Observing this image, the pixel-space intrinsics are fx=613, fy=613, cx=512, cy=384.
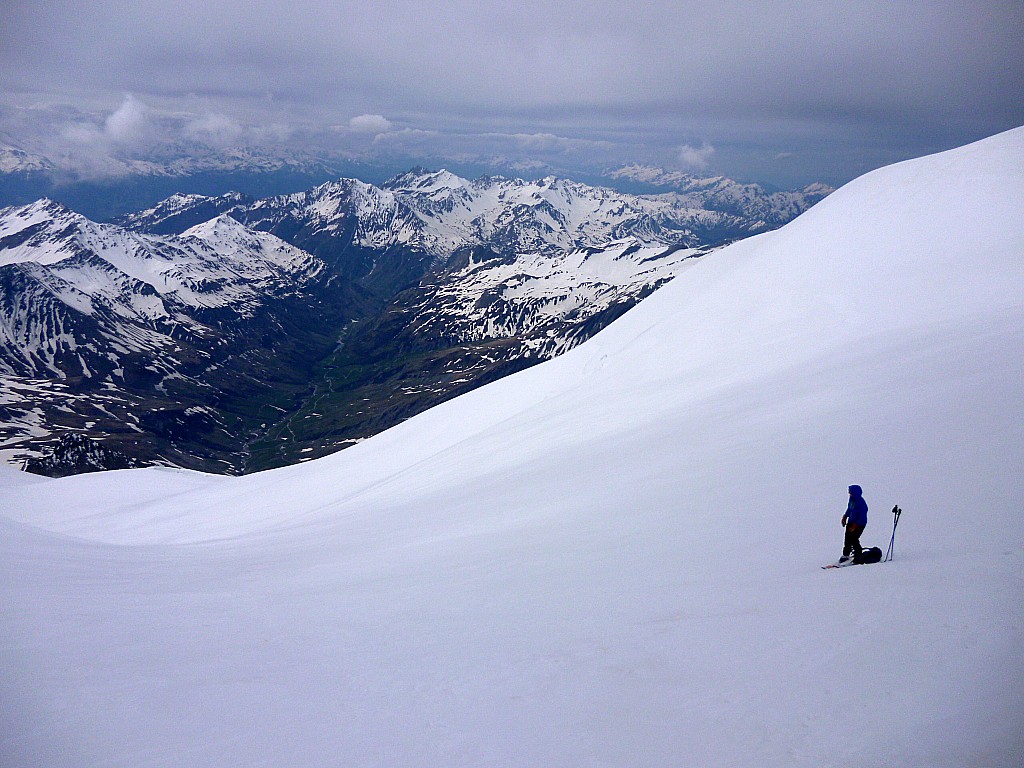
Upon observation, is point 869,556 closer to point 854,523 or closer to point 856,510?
point 854,523

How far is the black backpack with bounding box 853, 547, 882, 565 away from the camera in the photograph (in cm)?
1105

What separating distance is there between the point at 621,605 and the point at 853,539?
14.7ft

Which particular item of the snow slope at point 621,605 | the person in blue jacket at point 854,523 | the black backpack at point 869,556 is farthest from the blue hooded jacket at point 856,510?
the snow slope at point 621,605

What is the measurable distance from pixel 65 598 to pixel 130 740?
279 inches

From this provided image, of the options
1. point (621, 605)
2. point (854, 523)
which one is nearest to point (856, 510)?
point (854, 523)

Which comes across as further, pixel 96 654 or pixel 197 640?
pixel 197 640

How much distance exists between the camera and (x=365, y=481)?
130 ft

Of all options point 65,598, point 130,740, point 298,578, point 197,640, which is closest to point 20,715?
point 130,740

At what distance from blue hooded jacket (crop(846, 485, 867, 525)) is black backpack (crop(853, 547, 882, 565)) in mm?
502

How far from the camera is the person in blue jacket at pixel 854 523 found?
11.3 metres

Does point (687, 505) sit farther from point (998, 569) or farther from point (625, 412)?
point (625, 412)

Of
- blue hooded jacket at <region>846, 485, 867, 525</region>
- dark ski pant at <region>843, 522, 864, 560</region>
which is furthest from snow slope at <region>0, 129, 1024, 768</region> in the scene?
blue hooded jacket at <region>846, 485, 867, 525</region>

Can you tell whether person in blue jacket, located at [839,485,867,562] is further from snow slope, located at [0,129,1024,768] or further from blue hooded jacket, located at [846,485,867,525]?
snow slope, located at [0,129,1024,768]

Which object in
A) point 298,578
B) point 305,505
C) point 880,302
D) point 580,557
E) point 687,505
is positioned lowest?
point 305,505
